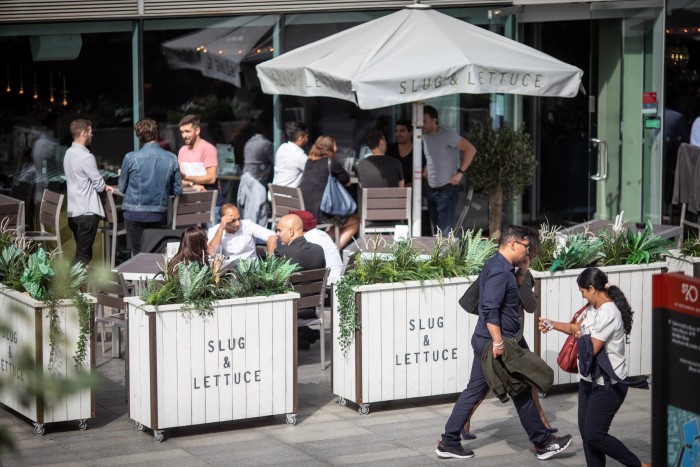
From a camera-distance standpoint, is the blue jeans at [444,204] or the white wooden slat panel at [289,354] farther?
the blue jeans at [444,204]

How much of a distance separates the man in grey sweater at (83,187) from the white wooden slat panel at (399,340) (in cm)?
457

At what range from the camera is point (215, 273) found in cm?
737

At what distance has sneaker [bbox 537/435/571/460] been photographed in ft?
22.2

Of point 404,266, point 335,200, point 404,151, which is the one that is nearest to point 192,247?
point 404,266

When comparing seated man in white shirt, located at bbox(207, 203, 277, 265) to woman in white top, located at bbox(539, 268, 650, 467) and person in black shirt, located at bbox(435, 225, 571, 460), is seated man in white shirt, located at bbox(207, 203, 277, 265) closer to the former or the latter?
person in black shirt, located at bbox(435, 225, 571, 460)

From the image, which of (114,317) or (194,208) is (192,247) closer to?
(114,317)

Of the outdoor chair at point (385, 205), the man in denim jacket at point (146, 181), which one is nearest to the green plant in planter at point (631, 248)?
the outdoor chair at point (385, 205)

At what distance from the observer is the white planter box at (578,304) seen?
26.9 ft

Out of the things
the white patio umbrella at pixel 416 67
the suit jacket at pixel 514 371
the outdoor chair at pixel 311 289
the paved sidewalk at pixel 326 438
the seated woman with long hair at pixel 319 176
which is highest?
the white patio umbrella at pixel 416 67

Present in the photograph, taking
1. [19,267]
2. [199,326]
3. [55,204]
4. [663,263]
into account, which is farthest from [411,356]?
[55,204]

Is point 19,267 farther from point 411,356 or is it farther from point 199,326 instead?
point 411,356

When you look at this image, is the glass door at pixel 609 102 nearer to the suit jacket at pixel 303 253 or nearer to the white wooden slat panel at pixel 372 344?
the suit jacket at pixel 303 253

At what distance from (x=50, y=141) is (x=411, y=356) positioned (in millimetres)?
7054

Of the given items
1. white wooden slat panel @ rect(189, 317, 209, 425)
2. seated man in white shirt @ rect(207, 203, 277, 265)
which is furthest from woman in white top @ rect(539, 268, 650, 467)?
seated man in white shirt @ rect(207, 203, 277, 265)
